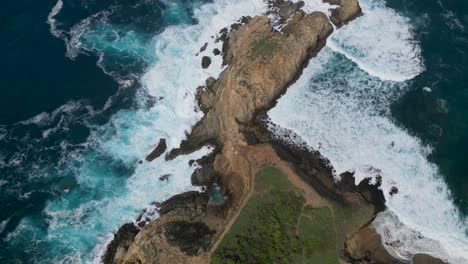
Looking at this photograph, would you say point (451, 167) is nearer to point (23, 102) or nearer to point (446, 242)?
point (446, 242)

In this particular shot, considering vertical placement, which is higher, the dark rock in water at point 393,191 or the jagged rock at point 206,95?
the jagged rock at point 206,95

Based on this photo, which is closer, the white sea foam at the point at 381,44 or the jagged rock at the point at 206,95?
the jagged rock at the point at 206,95

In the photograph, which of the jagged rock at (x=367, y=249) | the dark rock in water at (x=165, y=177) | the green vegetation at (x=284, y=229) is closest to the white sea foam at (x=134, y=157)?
the dark rock in water at (x=165, y=177)

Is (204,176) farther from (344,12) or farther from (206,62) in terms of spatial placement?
(344,12)

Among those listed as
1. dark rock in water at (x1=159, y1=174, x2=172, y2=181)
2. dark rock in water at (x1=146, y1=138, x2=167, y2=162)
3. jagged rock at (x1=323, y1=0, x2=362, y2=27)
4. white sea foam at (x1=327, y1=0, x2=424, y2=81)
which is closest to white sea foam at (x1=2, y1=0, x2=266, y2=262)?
dark rock in water at (x1=159, y1=174, x2=172, y2=181)

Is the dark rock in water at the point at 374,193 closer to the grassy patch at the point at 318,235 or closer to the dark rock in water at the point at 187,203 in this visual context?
the grassy patch at the point at 318,235

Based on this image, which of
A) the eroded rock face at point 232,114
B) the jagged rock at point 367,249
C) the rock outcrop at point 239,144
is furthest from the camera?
the rock outcrop at point 239,144

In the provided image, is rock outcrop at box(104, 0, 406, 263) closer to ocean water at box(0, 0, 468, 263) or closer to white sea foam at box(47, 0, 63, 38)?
ocean water at box(0, 0, 468, 263)
